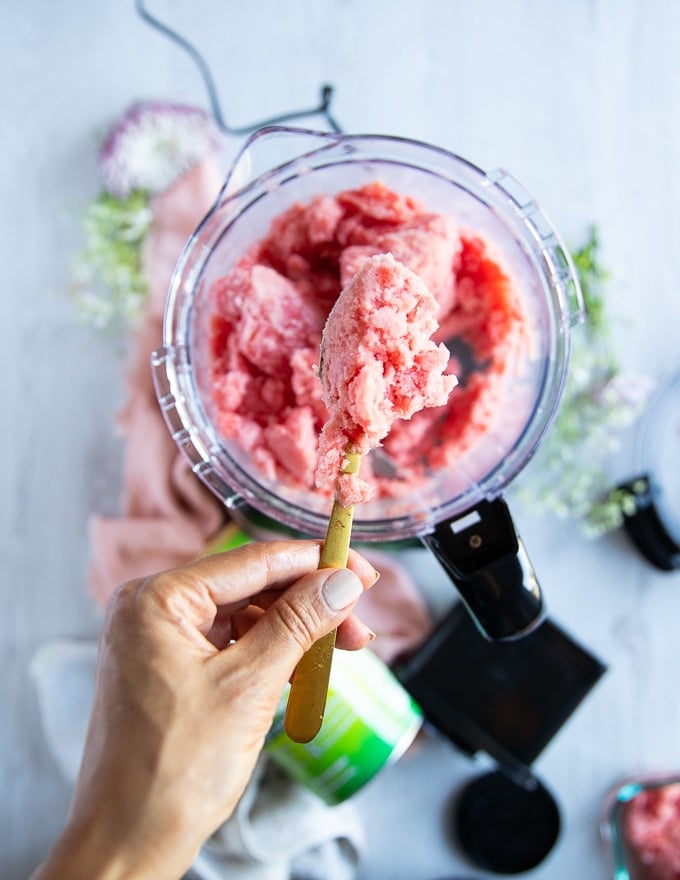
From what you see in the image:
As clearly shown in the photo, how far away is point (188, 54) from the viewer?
1.49m

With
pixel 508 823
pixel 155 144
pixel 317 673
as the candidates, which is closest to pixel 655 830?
pixel 508 823

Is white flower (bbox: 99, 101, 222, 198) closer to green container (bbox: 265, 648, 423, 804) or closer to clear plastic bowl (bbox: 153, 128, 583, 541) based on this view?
clear plastic bowl (bbox: 153, 128, 583, 541)

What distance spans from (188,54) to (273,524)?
0.89m

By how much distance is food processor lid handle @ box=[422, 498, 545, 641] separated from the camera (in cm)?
97

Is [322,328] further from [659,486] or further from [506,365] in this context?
[659,486]

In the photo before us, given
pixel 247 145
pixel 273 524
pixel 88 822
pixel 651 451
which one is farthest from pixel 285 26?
pixel 88 822

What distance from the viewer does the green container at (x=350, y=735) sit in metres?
1.24

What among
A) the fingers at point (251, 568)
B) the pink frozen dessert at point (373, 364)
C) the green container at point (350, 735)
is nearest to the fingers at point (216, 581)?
the fingers at point (251, 568)

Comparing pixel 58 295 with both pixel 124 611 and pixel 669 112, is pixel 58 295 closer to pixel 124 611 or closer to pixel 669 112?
pixel 124 611

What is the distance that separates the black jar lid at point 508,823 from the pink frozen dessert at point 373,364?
2.80ft

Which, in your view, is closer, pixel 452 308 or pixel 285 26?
pixel 452 308

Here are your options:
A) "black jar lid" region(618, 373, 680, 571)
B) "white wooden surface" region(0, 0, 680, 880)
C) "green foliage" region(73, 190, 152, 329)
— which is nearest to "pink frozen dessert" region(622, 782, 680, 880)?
"white wooden surface" region(0, 0, 680, 880)

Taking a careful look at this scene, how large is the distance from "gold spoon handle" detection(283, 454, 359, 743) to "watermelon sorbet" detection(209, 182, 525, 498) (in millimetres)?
177

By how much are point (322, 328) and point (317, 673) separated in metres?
0.45
